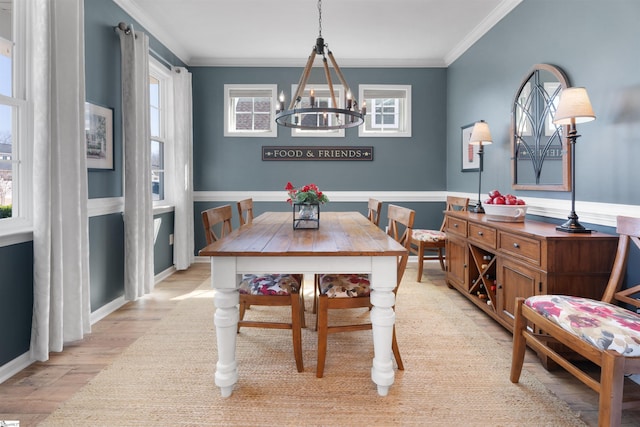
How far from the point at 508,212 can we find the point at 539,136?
723 mm

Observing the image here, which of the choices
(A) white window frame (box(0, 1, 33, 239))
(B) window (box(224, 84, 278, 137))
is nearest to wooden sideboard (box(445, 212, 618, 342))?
(B) window (box(224, 84, 278, 137))

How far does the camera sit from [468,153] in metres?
4.05

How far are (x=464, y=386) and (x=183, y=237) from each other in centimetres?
351

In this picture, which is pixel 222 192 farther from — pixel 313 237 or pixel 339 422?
pixel 339 422

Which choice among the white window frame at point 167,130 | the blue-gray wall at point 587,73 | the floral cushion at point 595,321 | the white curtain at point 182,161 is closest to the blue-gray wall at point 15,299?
the white window frame at point 167,130

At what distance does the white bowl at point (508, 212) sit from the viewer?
2.51m

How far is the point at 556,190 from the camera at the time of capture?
2.51 meters

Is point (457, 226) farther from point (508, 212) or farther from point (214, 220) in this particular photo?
point (214, 220)

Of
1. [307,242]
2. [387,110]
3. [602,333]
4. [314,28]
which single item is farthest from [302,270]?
[387,110]

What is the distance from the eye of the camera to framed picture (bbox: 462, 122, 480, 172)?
3.89 meters

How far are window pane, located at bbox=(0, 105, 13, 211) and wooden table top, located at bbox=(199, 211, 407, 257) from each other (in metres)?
1.31

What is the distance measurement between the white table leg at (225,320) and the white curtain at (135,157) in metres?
1.80

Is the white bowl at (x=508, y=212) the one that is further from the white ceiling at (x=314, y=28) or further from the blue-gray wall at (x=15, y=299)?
the blue-gray wall at (x=15, y=299)

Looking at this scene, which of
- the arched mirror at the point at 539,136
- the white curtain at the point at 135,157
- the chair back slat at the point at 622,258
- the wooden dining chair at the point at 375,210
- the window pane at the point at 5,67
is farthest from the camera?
the white curtain at the point at 135,157
